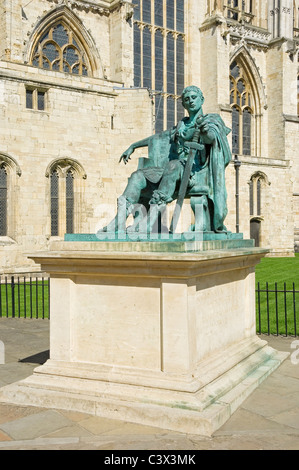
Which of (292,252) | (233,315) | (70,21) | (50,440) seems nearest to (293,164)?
(292,252)

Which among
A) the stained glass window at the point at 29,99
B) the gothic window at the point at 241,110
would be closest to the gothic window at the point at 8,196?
the stained glass window at the point at 29,99

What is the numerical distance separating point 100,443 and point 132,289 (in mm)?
1418

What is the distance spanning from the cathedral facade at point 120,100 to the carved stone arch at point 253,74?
9 centimetres

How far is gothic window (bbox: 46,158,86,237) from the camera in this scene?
68.2 ft

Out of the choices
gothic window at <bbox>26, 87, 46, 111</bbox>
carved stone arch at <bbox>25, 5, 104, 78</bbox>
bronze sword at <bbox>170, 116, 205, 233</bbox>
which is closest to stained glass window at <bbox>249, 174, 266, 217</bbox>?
carved stone arch at <bbox>25, 5, 104, 78</bbox>

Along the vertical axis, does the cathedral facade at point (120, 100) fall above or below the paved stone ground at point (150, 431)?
above

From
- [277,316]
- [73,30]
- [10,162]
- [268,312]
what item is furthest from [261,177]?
[268,312]

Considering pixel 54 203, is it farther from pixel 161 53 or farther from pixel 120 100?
pixel 161 53

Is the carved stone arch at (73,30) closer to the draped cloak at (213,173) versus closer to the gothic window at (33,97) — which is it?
the gothic window at (33,97)

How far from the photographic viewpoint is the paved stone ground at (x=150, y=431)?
3.88 m

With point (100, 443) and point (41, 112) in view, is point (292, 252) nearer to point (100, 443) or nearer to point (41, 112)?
point (41, 112)

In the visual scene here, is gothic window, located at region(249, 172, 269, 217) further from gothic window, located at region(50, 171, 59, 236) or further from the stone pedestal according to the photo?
the stone pedestal

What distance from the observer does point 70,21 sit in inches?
1080

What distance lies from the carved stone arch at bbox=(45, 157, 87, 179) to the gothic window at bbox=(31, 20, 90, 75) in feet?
29.0
